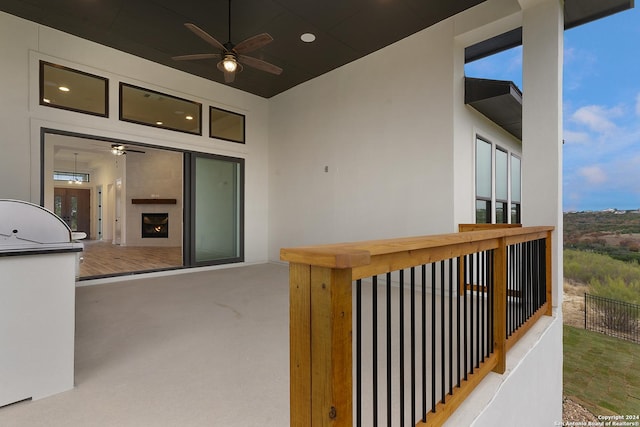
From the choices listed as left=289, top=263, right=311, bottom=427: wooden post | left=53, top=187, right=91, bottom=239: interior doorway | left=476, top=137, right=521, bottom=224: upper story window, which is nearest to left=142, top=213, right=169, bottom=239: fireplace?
left=53, top=187, right=91, bottom=239: interior doorway

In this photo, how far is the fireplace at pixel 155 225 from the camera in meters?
10.1

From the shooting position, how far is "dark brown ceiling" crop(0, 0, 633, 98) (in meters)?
3.75

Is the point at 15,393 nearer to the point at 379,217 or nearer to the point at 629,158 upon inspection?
the point at 379,217

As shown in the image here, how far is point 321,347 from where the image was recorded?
0.83 m

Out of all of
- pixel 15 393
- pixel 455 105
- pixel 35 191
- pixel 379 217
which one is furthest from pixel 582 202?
pixel 35 191

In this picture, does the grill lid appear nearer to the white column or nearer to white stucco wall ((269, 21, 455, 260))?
white stucco wall ((269, 21, 455, 260))

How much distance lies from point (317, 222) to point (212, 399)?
13.6 ft

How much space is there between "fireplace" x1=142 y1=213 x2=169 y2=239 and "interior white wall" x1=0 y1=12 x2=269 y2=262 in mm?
5155

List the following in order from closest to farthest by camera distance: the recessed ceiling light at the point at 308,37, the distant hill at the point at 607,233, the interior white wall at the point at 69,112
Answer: the interior white wall at the point at 69,112 < the recessed ceiling light at the point at 308,37 < the distant hill at the point at 607,233

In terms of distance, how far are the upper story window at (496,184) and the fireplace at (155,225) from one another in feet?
30.5

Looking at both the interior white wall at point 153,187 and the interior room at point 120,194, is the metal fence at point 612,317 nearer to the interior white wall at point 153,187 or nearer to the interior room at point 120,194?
the interior room at point 120,194

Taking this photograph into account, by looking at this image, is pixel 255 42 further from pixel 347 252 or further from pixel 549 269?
pixel 549 269

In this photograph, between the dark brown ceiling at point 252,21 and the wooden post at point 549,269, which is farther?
the dark brown ceiling at point 252,21

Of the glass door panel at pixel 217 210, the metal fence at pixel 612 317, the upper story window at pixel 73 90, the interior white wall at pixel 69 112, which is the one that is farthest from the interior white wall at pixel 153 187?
the metal fence at pixel 612 317
